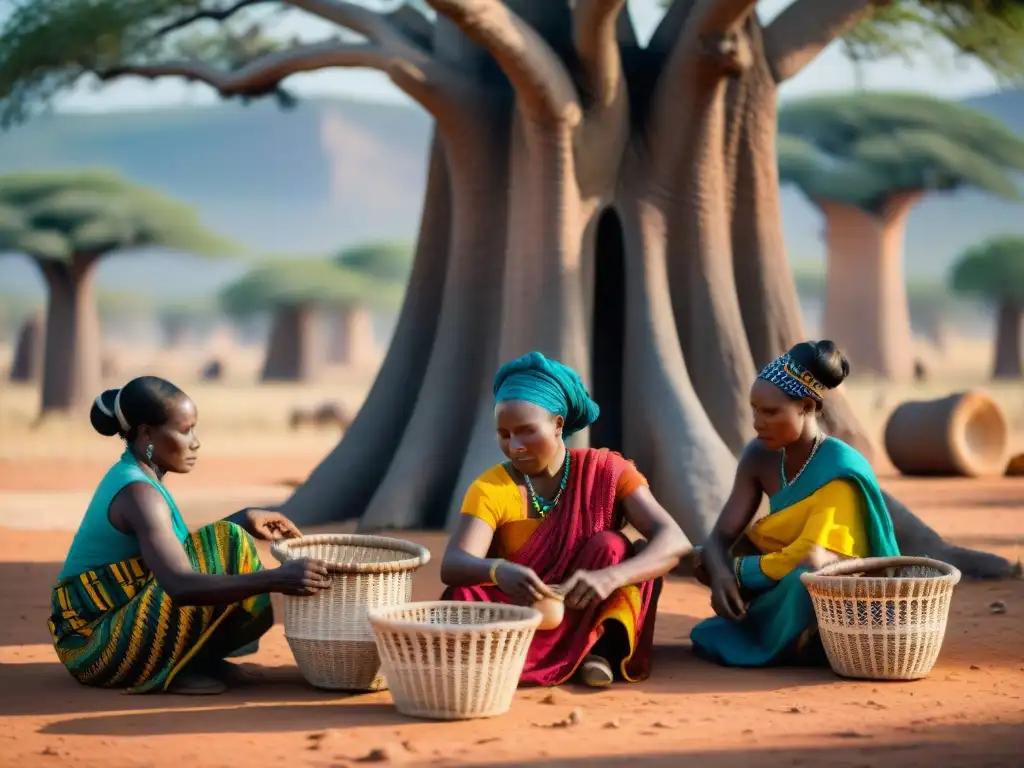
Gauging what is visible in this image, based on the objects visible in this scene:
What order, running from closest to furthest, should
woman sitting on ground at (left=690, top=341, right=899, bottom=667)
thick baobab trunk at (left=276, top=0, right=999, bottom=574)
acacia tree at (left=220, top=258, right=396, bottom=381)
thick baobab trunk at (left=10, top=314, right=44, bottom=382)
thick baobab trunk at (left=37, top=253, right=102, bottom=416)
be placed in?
woman sitting on ground at (left=690, top=341, right=899, bottom=667) < thick baobab trunk at (left=276, top=0, right=999, bottom=574) < thick baobab trunk at (left=37, top=253, right=102, bottom=416) < thick baobab trunk at (left=10, top=314, right=44, bottom=382) < acacia tree at (left=220, top=258, right=396, bottom=381)

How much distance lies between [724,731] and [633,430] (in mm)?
4164

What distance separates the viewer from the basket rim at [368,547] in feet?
15.8

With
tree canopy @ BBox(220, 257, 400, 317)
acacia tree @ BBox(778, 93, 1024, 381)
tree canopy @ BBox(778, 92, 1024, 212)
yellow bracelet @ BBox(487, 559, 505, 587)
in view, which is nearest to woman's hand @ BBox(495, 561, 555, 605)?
yellow bracelet @ BBox(487, 559, 505, 587)

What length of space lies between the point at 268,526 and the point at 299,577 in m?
0.61

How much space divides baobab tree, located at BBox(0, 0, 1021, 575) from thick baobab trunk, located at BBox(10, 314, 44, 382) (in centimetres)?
2799

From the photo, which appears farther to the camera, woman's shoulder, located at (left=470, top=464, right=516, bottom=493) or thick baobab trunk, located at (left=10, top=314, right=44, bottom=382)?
thick baobab trunk, located at (left=10, top=314, right=44, bottom=382)

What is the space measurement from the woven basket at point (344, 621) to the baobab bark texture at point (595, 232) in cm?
315

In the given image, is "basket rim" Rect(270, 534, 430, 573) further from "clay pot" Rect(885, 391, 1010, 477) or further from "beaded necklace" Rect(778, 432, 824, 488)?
"clay pot" Rect(885, 391, 1010, 477)

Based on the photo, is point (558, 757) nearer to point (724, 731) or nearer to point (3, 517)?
point (724, 731)

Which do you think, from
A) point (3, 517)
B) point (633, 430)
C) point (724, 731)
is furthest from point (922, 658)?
point (3, 517)

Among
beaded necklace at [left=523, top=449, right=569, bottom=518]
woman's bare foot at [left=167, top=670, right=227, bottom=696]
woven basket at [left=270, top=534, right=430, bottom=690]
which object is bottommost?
woman's bare foot at [left=167, top=670, right=227, bottom=696]

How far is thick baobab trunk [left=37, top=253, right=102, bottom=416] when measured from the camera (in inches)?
914

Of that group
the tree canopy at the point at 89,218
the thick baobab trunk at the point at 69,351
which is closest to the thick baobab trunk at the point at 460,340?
the thick baobab trunk at the point at 69,351

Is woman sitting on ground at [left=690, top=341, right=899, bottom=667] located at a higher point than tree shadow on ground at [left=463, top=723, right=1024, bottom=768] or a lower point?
higher
